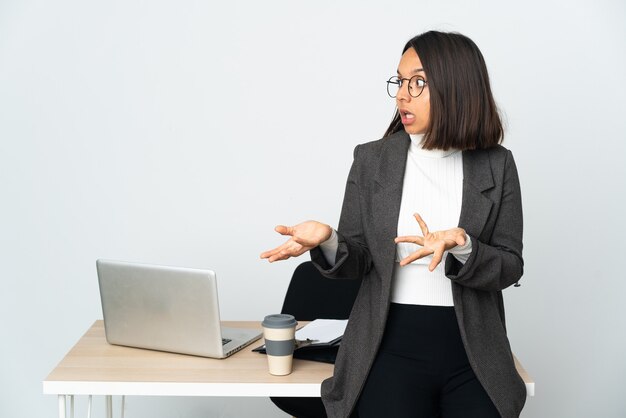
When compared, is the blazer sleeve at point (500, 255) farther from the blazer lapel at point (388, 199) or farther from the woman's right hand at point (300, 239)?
the woman's right hand at point (300, 239)

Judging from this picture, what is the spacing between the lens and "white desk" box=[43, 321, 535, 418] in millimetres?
2062

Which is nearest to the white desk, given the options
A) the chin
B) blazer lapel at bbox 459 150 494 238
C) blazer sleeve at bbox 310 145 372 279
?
blazer sleeve at bbox 310 145 372 279

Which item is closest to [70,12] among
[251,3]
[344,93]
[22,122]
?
[22,122]

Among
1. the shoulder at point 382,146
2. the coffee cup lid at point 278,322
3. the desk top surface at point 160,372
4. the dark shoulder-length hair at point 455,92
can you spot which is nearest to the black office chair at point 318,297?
the desk top surface at point 160,372

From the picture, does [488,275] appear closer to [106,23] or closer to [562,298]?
[562,298]

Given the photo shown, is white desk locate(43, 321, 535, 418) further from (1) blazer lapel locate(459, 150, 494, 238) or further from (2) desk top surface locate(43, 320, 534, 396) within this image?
(1) blazer lapel locate(459, 150, 494, 238)

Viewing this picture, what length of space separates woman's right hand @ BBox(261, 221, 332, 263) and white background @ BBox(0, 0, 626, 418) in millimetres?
1921

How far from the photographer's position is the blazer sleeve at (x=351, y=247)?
2.00 meters

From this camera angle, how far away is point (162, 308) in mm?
2236

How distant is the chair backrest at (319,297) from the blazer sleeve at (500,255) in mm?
866

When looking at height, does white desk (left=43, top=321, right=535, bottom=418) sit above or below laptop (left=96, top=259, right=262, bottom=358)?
below

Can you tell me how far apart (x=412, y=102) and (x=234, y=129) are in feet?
6.27

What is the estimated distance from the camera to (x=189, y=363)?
87.5 inches

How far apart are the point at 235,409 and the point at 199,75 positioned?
160 cm
